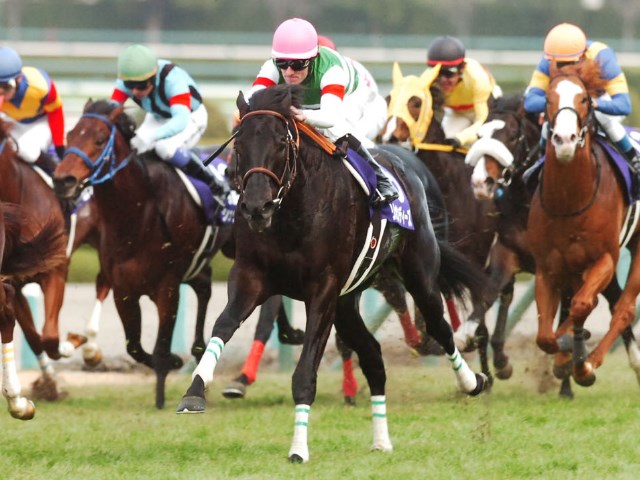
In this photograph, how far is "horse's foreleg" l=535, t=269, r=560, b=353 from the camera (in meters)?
7.77

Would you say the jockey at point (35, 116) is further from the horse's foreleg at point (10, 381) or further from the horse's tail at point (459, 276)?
the horse's tail at point (459, 276)

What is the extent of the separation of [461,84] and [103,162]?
288 cm

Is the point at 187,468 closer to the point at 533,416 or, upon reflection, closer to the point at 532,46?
the point at 533,416

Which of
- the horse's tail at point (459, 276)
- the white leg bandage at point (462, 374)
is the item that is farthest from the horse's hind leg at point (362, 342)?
→ the horse's tail at point (459, 276)

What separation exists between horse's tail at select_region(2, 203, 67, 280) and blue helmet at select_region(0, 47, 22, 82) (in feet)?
5.68

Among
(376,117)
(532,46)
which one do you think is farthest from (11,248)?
(532,46)

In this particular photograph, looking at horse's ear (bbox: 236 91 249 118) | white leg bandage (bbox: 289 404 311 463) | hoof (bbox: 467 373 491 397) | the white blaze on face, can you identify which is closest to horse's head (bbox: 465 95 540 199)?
the white blaze on face

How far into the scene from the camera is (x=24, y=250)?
7.17 metres

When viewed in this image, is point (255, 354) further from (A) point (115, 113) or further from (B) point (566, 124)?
(B) point (566, 124)

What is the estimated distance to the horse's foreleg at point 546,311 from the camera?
7773 millimetres

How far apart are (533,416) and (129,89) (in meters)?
3.35

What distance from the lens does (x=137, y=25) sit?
46.8 m

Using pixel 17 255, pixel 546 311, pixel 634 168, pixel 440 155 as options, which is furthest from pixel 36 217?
pixel 634 168

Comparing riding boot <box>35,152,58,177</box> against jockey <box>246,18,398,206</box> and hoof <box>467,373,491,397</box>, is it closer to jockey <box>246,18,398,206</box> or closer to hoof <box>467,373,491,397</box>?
jockey <box>246,18,398,206</box>
